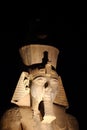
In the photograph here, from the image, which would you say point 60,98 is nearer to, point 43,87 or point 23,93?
point 43,87

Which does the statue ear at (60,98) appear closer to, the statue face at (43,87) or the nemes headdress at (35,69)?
the nemes headdress at (35,69)

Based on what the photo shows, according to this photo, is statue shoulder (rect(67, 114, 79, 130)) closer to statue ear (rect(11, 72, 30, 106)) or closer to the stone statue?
the stone statue

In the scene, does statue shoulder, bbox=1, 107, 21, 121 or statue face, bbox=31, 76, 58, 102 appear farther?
statue shoulder, bbox=1, 107, 21, 121

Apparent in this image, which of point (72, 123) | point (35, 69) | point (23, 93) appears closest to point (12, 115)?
point (23, 93)

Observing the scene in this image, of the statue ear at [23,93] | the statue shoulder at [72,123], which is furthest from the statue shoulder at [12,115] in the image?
the statue shoulder at [72,123]

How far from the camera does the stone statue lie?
20.2 ft

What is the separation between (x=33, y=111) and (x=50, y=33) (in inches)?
71.6

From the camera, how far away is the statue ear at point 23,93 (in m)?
6.38

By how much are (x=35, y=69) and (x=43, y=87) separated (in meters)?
0.34

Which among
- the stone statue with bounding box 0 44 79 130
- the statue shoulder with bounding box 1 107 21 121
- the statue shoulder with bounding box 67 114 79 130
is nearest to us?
the stone statue with bounding box 0 44 79 130

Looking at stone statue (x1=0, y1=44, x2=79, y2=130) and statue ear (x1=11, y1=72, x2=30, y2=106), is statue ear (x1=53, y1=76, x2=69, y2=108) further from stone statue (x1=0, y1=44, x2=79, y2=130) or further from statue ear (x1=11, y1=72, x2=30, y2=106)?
statue ear (x1=11, y1=72, x2=30, y2=106)

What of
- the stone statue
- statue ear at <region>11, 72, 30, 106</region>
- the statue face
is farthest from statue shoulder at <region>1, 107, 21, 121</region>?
the statue face

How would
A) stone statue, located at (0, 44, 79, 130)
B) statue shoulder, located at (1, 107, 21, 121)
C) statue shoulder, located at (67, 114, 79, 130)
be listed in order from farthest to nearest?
statue shoulder, located at (67, 114, 79, 130)
statue shoulder, located at (1, 107, 21, 121)
stone statue, located at (0, 44, 79, 130)

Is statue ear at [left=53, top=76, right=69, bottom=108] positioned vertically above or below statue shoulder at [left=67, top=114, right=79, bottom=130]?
above
